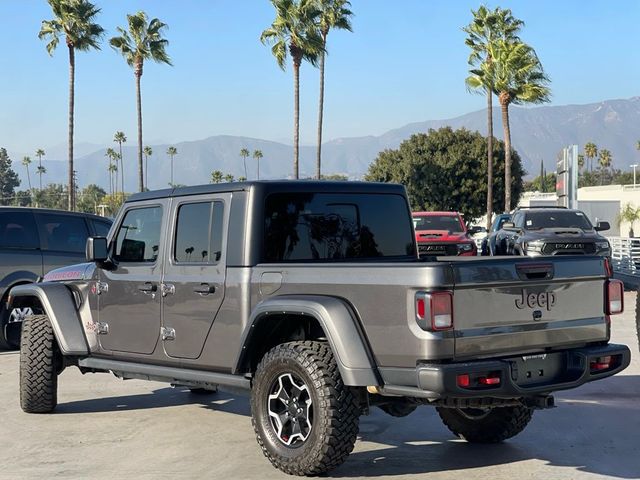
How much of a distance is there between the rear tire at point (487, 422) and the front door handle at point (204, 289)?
1.87 metres

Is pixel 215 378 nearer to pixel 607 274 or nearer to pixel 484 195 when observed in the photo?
pixel 607 274

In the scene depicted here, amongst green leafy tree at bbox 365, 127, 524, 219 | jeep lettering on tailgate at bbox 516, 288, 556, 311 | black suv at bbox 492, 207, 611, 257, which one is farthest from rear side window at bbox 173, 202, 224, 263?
green leafy tree at bbox 365, 127, 524, 219

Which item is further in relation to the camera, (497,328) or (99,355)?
(99,355)

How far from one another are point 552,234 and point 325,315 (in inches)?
647

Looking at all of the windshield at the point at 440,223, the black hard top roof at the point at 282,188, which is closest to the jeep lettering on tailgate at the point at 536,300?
the black hard top roof at the point at 282,188

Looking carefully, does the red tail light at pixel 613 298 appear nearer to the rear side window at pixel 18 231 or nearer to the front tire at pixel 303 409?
the front tire at pixel 303 409

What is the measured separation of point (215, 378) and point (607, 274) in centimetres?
273

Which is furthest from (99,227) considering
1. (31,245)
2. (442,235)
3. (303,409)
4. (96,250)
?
(442,235)

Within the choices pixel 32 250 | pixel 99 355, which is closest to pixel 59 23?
pixel 32 250

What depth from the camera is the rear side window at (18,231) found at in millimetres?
12883

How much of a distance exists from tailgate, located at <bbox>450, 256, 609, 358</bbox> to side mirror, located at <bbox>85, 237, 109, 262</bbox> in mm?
3325

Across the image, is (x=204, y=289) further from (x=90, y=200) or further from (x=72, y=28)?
(x=90, y=200)

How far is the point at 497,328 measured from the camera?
5547 mm

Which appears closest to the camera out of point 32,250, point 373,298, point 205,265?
point 373,298
